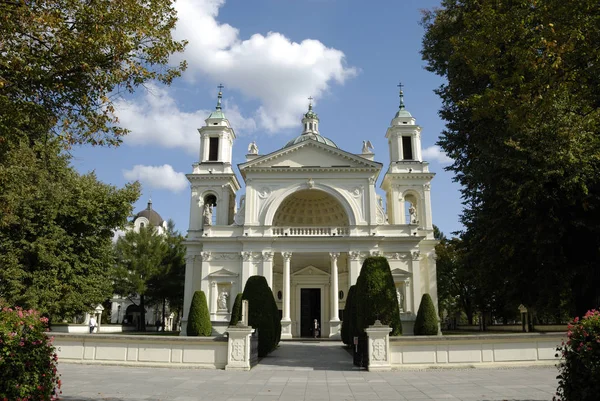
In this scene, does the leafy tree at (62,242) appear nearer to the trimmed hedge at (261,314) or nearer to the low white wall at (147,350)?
the low white wall at (147,350)

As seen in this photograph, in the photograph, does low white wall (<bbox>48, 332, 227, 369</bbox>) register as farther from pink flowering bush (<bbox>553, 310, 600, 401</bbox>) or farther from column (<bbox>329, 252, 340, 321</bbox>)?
column (<bbox>329, 252, 340, 321</bbox>)

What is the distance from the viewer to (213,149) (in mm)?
42500

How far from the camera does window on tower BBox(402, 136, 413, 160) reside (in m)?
41.7

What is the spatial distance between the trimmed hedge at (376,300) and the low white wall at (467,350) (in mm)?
1571

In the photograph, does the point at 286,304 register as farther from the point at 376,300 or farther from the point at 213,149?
the point at 376,300

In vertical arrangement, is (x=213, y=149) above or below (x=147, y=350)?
above

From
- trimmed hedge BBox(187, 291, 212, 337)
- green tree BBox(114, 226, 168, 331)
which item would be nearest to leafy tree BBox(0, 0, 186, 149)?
trimmed hedge BBox(187, 291, 212, 337)

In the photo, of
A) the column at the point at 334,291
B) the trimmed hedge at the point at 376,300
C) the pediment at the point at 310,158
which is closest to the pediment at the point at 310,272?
the column at the point at 334,291

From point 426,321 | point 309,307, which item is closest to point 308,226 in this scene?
point 309,307

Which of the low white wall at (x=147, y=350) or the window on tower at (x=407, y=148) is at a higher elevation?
the window on tower at (x=407, y=148)

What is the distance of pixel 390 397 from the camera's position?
10266 millimetres

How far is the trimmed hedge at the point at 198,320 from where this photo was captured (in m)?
27.6

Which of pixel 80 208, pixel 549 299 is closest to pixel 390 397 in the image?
pixel 549 299

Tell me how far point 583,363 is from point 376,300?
34.3ft
